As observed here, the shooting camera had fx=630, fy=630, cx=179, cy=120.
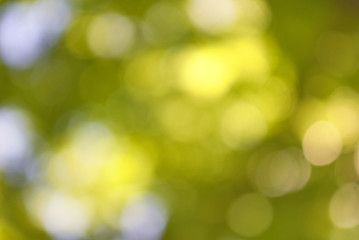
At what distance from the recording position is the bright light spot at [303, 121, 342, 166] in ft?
3.55

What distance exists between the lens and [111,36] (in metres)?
1.06

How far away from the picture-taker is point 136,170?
3.57 feet

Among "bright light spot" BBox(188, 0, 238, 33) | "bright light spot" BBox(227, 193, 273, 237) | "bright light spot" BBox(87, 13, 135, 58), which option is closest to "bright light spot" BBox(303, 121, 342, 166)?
"bright light spot" BBox(227, 193, 273, 237)

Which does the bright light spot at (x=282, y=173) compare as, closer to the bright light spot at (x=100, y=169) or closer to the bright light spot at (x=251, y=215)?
the bright light spot at (x=251, y=215)

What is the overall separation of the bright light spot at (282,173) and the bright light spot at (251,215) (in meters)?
0.02

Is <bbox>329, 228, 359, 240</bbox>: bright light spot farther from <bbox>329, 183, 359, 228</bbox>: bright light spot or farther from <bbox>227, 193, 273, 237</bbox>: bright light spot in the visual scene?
<bbox>227, 193, 273, 237</bbox>: bright light spot

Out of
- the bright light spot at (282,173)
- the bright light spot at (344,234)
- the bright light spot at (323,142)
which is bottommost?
the bright light spot at (344,234)

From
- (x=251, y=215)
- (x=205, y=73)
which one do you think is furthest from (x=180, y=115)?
(x=251, y=215)

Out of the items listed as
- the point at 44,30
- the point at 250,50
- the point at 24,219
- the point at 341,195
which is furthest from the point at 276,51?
the point at 24,219

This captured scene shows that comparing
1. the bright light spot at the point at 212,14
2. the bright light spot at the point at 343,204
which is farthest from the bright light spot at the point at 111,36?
the bright light spot at the point at 343,204

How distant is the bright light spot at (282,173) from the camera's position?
111 centimetres

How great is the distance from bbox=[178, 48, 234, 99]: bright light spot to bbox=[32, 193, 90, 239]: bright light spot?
0.91ft

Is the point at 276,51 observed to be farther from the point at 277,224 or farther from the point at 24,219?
the point at 24,219

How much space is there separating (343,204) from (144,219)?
1.20ft
